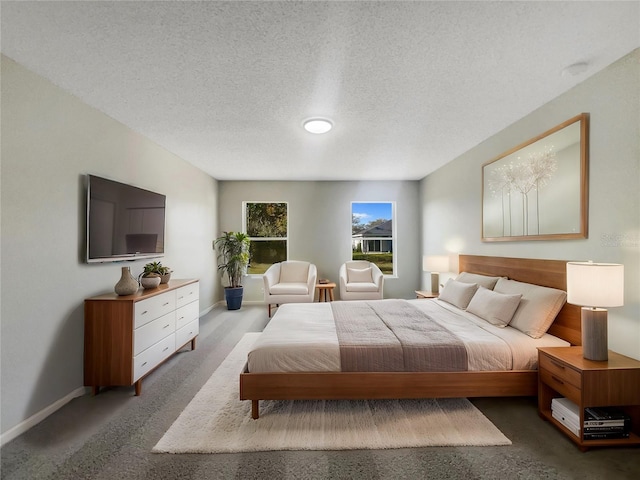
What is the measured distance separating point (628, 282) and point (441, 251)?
296 centimetres

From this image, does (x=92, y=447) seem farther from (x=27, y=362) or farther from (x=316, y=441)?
(x=316, y=441)

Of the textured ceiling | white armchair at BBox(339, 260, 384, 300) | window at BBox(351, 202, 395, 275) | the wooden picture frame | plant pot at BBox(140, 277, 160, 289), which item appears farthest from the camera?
window at BBox(351, 202, 395, 275)

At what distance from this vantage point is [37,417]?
6.82ft

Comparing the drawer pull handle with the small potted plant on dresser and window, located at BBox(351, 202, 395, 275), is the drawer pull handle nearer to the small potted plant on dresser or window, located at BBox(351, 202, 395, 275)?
the small potted plant on dresser

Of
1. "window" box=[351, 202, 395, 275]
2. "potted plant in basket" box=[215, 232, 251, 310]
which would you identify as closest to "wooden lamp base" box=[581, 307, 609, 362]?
"window" box=[351, 202, 395, 275]

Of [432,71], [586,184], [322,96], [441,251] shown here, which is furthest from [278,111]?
[441,251]

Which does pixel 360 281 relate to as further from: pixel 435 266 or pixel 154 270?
pixel 154 270

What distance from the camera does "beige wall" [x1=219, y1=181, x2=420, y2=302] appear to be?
597 cm

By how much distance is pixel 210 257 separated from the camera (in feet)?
18.1

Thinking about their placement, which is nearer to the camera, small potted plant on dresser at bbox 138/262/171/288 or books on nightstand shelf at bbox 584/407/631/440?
books on nightstand shelf at bbox 584/407/631/440

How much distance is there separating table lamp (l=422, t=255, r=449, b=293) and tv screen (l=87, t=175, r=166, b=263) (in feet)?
12.7

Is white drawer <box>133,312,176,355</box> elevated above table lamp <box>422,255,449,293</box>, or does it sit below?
below

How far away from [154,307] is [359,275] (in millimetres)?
3648

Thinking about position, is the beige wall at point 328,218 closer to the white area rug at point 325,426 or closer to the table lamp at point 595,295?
the white area rug at point 325,426
